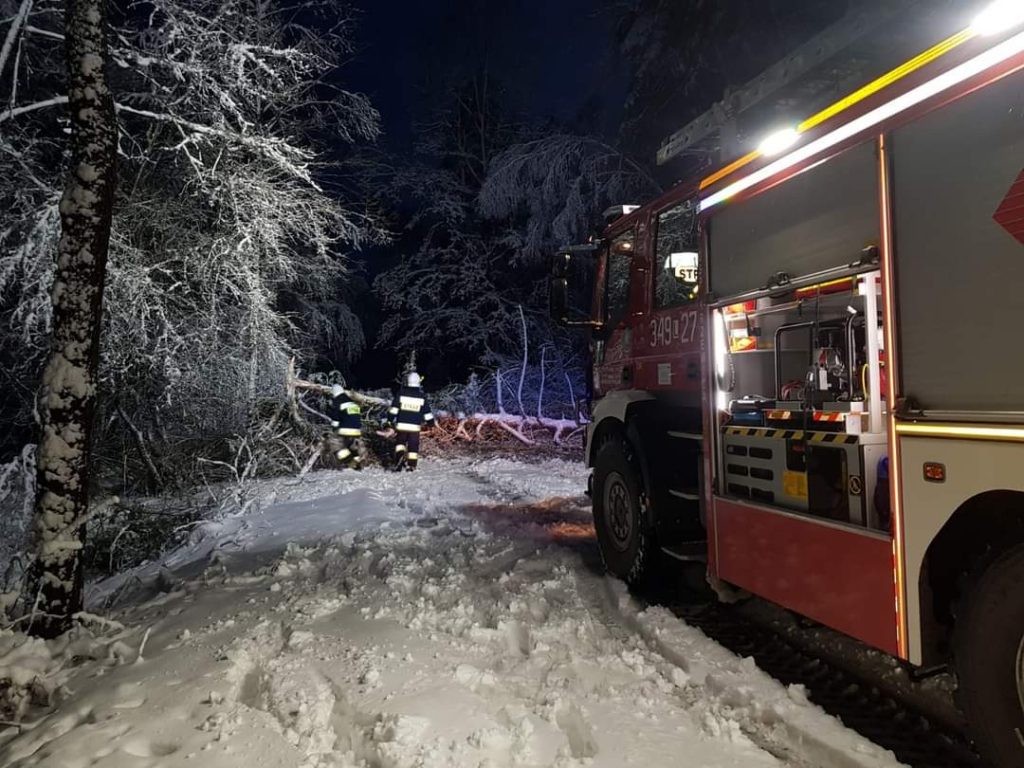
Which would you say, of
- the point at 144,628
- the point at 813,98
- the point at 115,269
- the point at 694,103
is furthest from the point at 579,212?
the point at 144,628

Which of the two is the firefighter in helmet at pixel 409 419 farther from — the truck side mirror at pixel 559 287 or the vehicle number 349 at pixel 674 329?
the vehicle number 349 at pixel 674 329

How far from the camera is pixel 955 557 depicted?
2.68 m

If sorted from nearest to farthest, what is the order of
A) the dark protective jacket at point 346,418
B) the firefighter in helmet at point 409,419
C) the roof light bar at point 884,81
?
the roof light bar at point 884,81
the firefighter in helmet at point 409,419
the dark protective jacket at point 346,418

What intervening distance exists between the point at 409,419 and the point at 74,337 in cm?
716

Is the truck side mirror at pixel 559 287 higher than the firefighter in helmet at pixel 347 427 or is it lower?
higher

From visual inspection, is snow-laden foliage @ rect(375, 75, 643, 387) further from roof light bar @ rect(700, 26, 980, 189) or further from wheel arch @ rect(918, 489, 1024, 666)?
wheel arch @ rect(918, 489, 1024, 666)

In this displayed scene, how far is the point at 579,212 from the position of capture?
1667cm

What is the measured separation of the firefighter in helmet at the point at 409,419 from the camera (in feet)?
37.0

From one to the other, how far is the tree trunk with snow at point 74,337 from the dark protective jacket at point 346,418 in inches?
278

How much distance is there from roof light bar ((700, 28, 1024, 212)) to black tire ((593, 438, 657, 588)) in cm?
203

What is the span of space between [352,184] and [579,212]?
9.88m

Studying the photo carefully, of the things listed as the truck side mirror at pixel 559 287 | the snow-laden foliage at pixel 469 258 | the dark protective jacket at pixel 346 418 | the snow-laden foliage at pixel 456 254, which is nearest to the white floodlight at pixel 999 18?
the truck side mirror at pixel 559 287

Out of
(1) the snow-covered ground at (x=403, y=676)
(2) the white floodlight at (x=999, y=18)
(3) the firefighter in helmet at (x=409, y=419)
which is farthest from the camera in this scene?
(3) the firefighter in helmet at (x=409, y=419)

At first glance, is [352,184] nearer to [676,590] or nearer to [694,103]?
[694,103]
